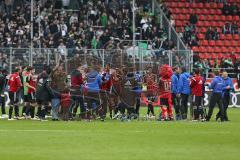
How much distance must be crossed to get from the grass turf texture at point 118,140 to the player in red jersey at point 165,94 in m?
1.91

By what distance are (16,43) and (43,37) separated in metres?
2.04

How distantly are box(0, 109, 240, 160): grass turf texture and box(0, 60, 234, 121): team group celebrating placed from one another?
1.57 meters

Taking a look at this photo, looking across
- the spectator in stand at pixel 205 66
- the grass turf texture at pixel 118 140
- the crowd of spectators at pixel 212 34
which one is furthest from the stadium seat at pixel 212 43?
the grass turf texture at pixel 118 140

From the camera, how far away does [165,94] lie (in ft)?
108

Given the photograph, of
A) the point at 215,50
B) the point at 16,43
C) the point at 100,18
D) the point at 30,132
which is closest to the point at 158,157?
the point at 30,132

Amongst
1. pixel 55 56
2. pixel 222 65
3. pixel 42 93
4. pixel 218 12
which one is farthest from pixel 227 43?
pixel 42 93

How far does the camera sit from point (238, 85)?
47.6 m

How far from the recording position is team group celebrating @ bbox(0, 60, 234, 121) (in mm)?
32531

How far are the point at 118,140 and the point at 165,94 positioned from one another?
33.0ft

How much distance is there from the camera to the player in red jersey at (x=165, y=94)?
32938mm

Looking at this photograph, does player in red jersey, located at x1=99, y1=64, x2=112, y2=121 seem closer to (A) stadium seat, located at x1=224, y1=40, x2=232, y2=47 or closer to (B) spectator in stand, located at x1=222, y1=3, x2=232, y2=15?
(A) stadium seat, located at x1=224, y1=40, x2=232, y2=47

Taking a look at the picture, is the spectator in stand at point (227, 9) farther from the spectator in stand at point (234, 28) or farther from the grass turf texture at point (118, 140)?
the grass turf texture at point (118, 140)

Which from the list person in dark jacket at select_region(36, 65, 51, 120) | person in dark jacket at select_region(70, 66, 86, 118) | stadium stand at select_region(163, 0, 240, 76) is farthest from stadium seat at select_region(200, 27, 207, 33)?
person in dark jacket at select_region(36, 65, 51, 120)

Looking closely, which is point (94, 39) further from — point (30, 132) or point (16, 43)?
Result: point (30, 132)
